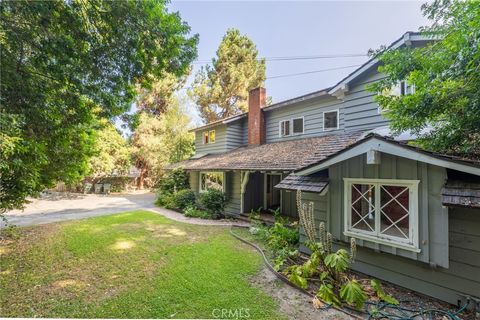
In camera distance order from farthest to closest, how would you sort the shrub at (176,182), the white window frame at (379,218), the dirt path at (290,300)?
the shrub at (176,182), the white window frame at (379,218), the dirt path at (290,300)

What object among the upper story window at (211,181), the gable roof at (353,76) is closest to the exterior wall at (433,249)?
the gable roof at (353,76)

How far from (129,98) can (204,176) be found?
8258mm

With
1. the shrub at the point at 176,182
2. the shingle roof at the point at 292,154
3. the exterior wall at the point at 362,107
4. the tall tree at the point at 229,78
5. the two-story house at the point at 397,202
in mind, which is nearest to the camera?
the two-story house at the point at 397,202

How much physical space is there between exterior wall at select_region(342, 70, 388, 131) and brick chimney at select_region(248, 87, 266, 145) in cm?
502

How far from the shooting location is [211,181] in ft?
44.6

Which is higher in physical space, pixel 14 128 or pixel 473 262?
pixel 14 128

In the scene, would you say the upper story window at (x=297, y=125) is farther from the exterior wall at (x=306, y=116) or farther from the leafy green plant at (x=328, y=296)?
the leafy green plant at (x=328, y=296)

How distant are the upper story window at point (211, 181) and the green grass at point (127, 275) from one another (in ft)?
16.7

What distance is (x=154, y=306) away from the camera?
3.77m

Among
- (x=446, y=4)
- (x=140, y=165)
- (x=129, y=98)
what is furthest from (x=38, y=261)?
(x=140, y=165)

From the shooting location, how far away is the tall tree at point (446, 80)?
11.2ft

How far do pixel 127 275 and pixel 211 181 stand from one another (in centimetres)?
883

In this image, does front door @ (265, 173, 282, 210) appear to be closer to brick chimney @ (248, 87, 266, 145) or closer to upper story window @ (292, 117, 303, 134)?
brick chimney @ (248, 87, 266, 145)

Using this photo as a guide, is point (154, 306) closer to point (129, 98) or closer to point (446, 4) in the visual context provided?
point (129, 98)
